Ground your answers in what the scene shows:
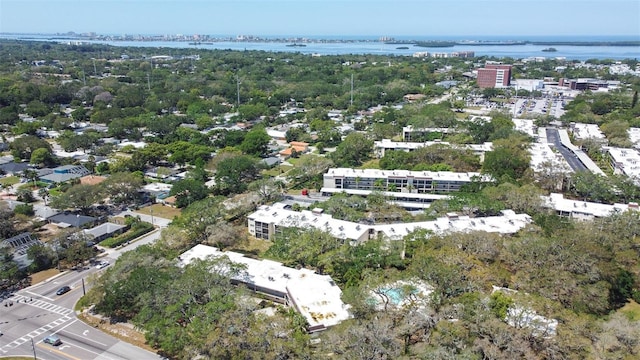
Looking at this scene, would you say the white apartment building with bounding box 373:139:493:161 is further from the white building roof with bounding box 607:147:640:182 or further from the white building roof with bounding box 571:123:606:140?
the white building roof with bounding box 571:123:606:140

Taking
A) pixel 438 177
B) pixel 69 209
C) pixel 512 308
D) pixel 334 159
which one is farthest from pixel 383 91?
pixel 512 308

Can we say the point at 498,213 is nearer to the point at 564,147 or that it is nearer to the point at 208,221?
the point at 208,221

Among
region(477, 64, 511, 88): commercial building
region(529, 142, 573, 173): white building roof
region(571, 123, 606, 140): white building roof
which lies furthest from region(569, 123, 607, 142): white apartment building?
region(477, 64, 511, 88): commercial building

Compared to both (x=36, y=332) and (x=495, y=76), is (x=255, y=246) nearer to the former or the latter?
(x=36, y=332)

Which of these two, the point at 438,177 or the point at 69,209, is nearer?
the point at 69,209

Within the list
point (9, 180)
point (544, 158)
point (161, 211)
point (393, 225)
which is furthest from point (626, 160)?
point (9, 180)

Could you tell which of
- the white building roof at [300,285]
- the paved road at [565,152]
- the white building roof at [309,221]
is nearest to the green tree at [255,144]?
the white building roof at [309,221]
